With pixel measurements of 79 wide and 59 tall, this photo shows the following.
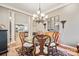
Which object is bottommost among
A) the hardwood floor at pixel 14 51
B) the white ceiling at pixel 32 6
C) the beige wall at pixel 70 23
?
the hardwood floor at pixel 14 51

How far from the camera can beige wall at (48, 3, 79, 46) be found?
97.2 inches

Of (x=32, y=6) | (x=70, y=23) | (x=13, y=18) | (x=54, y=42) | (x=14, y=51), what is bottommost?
(x=14, y=51)

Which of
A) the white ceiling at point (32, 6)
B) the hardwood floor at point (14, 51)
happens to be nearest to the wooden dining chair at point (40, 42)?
the hardwood floor at point (14, 51)

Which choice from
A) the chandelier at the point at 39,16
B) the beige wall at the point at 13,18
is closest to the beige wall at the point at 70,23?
the chandelier at the point at 39,16

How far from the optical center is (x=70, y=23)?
250 centimetres

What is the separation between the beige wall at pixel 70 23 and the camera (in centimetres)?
247

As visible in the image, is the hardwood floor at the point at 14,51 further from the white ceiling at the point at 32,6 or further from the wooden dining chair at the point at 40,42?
the white ceiling at the point at 32,6

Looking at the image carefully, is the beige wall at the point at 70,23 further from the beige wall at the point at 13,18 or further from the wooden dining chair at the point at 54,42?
the beige wall at the point at 13,18

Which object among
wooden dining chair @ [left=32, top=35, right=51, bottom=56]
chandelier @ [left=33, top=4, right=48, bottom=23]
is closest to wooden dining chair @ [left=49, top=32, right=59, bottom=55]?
wooden dining chair @ [left=32, top=35, right=51, bottom=56]

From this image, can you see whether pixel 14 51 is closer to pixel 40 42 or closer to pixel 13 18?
pixel 40 42

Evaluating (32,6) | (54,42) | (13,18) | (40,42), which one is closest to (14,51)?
(40,42)

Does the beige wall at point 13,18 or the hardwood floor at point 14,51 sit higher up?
the beige wall at point 13,18

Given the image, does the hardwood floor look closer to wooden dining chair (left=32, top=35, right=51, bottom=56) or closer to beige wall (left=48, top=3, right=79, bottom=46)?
beige wall (left=48, top=3, right=79, bottom=46)

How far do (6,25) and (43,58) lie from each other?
1074 mm
